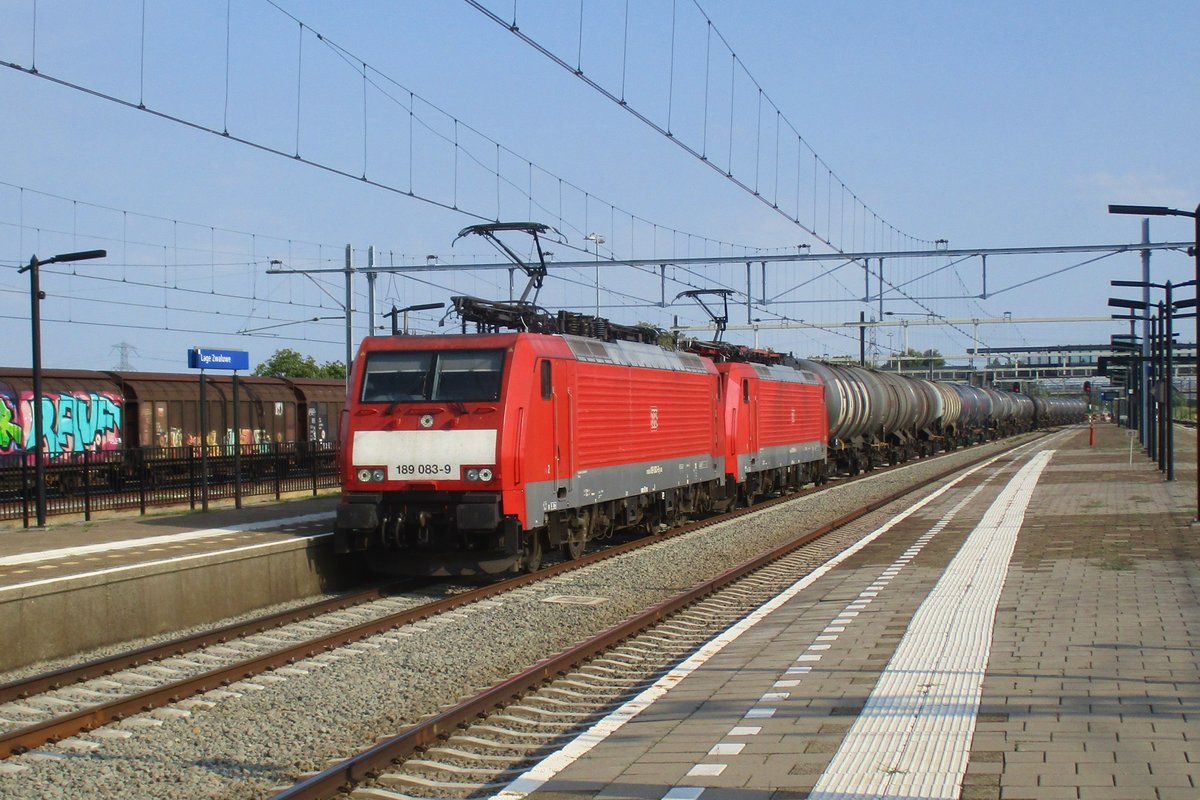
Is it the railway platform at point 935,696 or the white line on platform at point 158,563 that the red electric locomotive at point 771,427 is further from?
the white line on platform at point 158,563

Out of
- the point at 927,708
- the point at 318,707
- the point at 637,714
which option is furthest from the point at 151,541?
the point at 927,708

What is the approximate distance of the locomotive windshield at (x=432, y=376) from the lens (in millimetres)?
14992

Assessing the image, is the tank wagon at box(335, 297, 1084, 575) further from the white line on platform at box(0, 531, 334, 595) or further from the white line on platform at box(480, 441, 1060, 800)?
the white line on platform at box(480, 441, 1060, 800)

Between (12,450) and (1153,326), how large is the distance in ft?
117

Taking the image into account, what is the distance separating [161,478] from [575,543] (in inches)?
393

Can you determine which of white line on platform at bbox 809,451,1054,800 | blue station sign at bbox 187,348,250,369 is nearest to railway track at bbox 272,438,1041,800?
white line on platform at bbox 809,451,1054,800

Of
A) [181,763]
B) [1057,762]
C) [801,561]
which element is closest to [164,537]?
[801,561]

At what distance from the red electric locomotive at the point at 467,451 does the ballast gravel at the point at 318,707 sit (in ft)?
3.21

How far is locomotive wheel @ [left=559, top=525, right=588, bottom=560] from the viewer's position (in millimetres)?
17219

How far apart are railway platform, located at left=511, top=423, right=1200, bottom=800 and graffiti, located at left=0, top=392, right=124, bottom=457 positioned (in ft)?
64.1

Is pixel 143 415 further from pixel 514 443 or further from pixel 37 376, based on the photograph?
pixel 514 443

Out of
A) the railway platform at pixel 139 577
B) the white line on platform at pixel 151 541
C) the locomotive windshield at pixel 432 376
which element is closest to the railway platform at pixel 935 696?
the locomotive windshield at pixel 432 376

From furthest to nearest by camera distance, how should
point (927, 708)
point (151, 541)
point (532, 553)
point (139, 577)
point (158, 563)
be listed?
point (151, 541)
point (532, 553)
point (158, 563)
point (139, 577)
point (927, 708)

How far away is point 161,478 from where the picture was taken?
23.3m
